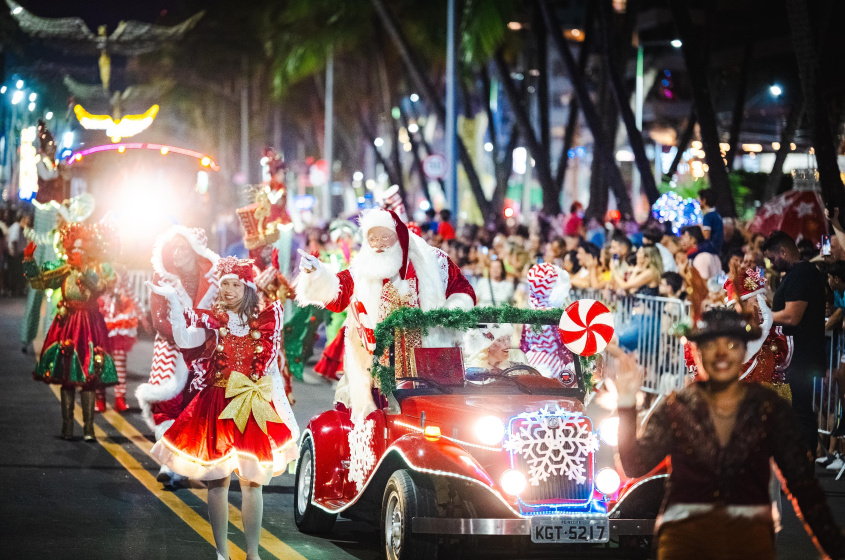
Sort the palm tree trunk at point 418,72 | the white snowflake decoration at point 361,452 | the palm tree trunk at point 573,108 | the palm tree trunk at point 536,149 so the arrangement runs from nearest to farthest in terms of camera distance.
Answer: the white snowflake decoration at point 361,452 < the palm tree trunk at point 536,149 < the palm tree trunk at point 573,108 < the palm tree trunk at point 418,72

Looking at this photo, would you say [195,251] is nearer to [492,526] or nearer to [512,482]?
[512,482]

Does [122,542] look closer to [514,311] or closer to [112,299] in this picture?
[514,311]

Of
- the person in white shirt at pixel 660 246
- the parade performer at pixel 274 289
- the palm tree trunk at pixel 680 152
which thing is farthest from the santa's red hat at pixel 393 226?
the palm tree trunk at pixel 680 152

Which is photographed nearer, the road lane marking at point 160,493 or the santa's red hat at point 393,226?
the road lane marking at point 160,493

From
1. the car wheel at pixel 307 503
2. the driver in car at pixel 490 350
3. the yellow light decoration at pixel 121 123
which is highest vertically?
the yellow light decoration at pixel 121 123

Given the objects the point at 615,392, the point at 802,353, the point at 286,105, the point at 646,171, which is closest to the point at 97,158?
the point at 646,171

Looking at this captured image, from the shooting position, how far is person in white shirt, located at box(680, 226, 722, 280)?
13.2 metres

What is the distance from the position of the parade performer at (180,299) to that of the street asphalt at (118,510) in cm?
56

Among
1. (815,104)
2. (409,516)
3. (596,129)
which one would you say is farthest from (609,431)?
(596,129)

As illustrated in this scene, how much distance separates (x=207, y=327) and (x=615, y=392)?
9.91 feet

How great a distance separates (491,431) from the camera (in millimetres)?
6441

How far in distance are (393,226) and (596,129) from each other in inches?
688

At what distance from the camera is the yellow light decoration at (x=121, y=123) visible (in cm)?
2191

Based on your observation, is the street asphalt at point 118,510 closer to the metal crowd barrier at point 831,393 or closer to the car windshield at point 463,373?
the metal crowd barrier at point 831,393
